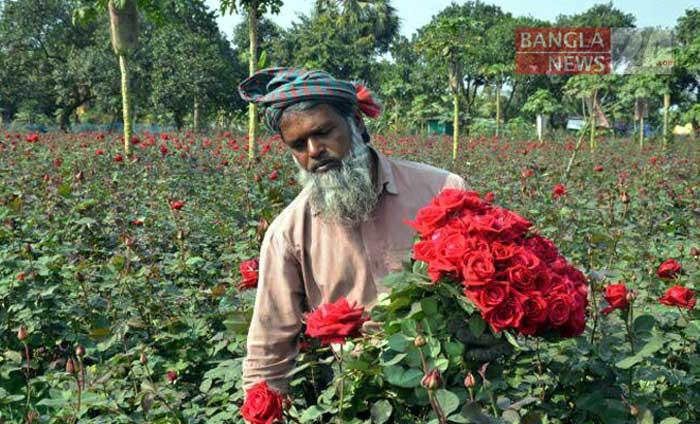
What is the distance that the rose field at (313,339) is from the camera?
1244 millimetres

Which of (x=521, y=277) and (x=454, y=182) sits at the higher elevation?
(x=454, y=182)

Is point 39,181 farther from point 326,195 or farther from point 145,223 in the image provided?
point 326,195

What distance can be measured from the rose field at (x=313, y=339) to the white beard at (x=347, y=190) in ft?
1.28

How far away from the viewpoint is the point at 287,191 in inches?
204

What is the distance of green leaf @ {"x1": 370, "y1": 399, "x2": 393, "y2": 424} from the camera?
133 cm

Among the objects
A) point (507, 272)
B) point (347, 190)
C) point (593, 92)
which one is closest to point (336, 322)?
point (507, 272)

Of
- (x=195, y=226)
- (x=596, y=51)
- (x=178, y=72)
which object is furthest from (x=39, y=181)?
(x=178, y=72)

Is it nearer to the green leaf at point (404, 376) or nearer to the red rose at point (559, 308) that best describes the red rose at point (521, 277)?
the red rose at point (559, 308)

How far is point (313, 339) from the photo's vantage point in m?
2.03

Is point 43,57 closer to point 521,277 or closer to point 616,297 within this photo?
point 616,297

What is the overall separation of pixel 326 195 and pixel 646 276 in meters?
1.59

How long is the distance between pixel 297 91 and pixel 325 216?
37 centimetres

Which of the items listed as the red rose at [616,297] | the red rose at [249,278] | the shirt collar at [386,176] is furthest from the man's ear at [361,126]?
the red rose at [616,297]

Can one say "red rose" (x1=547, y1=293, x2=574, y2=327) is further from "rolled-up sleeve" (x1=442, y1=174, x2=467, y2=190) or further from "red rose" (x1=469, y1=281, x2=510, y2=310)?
"rolled-up sleeve" (x1=442, y1=174, x2=467, y2=190)
